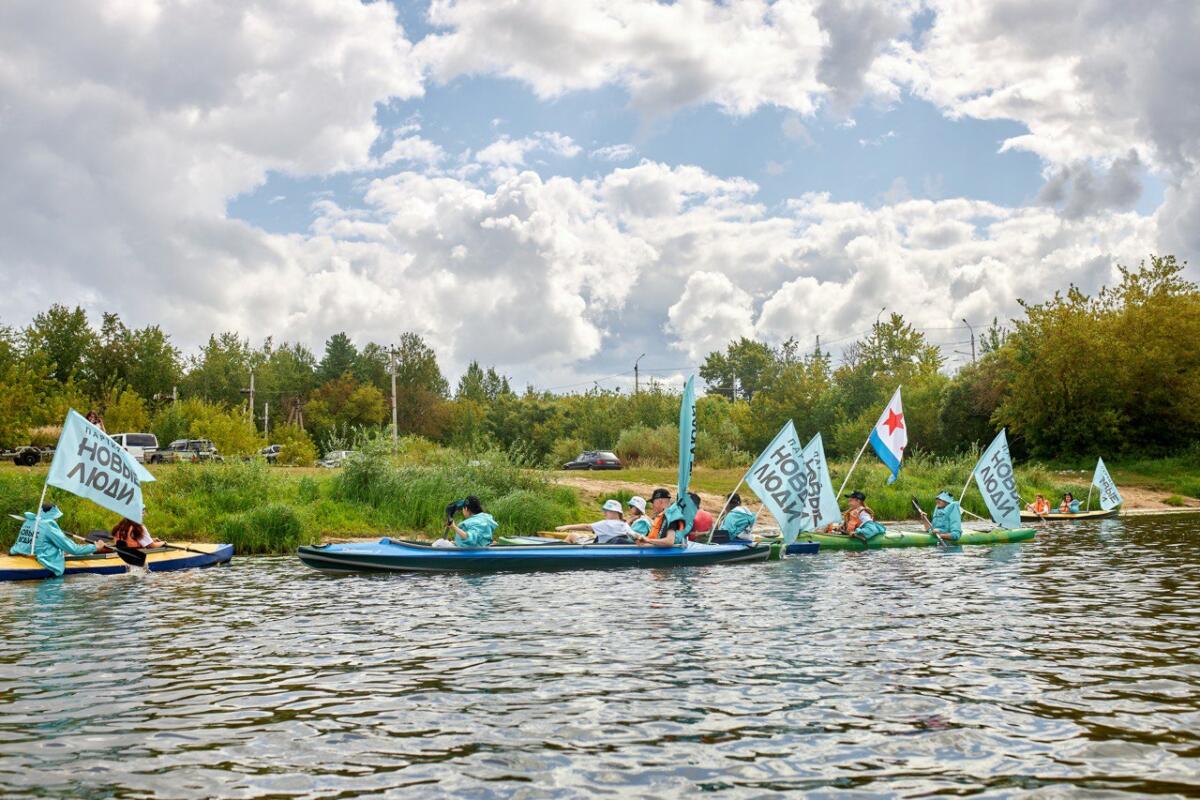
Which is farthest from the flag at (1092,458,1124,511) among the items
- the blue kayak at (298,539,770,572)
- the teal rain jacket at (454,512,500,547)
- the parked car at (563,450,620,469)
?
the parked car at (563,450,620,469)

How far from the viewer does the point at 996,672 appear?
30.9 ft

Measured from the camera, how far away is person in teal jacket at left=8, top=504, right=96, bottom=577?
17.8 m

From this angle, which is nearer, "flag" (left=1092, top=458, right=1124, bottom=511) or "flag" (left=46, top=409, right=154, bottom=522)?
"flag" (left=46, top=409, right=154, bottom=522)

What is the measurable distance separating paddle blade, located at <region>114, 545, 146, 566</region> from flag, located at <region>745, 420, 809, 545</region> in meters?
11.3

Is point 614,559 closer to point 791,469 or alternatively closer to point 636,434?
point 791,469

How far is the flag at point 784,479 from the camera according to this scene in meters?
20.1

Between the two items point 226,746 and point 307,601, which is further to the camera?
point 307,601

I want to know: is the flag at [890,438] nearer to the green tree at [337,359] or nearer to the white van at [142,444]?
the white van at [142,444]

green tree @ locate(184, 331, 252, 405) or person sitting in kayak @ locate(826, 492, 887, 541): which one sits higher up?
green tree @ locate(184, 331, 252, 405)

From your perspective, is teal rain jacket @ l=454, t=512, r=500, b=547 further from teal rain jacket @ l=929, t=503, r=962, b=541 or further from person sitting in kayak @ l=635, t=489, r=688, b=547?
teal rain jacket @ l=929, t=503, r=962, b=541

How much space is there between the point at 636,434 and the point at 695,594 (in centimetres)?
4585

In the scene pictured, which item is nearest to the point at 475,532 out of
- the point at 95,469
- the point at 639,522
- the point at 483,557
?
the point at 483,557

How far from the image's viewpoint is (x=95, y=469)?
17953 mm

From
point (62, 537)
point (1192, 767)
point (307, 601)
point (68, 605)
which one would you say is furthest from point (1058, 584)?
point (62, 537)
